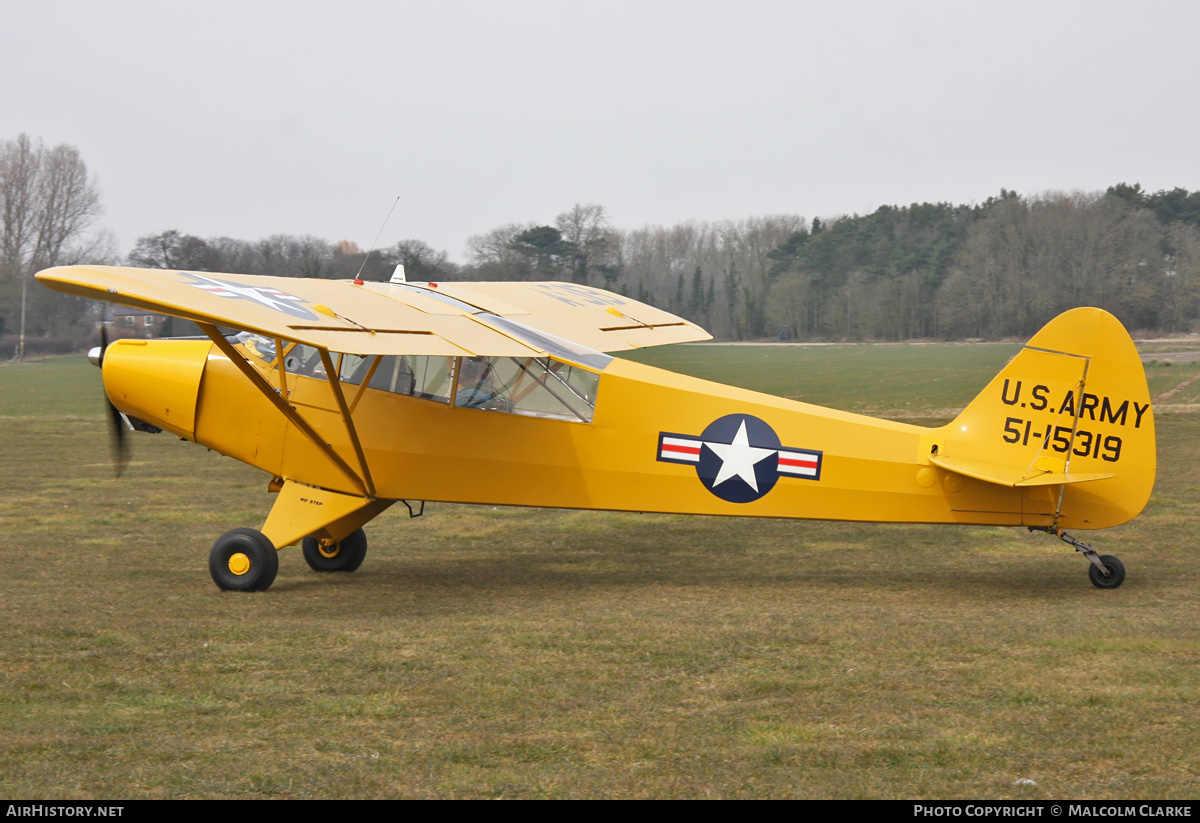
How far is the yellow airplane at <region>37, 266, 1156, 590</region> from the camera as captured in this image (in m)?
7.36

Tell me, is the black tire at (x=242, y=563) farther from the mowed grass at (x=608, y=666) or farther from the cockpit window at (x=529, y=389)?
the cockpit window at (x=529, y=389)

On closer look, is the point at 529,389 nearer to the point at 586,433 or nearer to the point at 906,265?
the point at 586,433

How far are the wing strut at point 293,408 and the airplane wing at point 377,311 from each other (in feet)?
1.39

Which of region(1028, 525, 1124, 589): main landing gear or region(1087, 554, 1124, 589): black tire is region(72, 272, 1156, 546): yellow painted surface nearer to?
region(1028, 525, 1124, 589): main landing gear

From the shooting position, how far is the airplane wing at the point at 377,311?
19.6 feet

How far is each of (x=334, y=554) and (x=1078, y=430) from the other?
618 cm

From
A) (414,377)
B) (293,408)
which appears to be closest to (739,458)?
(414,377)

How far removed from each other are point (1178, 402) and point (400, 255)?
732 inches

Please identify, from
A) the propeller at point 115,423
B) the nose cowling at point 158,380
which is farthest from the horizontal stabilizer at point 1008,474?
the propeller at point 115,423

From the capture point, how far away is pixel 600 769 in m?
4.16

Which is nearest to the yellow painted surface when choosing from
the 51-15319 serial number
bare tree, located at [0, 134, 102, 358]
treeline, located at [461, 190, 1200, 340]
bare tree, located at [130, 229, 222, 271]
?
the 51-15319 serial number

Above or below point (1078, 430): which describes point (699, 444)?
below

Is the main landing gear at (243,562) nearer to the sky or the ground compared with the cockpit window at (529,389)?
nearer to the ground

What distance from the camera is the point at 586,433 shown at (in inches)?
313
